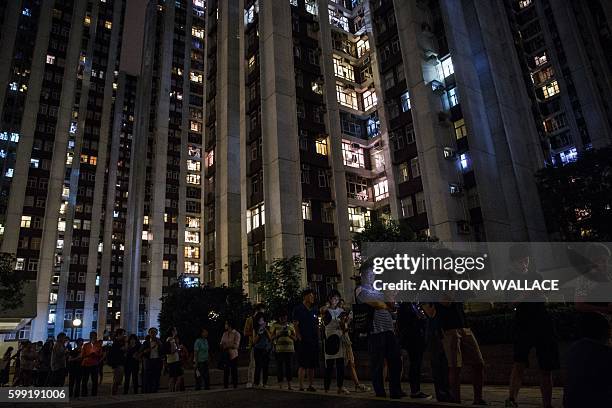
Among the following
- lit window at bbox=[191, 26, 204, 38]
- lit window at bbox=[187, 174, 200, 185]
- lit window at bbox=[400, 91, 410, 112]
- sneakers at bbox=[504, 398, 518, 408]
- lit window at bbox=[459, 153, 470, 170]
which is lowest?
sneakers at bbox=[504, 398, 518, 408]

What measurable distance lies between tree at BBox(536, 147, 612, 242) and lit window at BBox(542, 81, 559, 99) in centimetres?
3254

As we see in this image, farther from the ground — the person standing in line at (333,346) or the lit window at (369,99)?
the lit window at (369,99)

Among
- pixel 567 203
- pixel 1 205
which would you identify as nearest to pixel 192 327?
pixel 567 203

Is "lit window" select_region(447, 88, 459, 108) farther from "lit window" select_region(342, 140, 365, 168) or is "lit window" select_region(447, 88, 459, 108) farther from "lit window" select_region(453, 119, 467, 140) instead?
"lit window" select_region(342, 140, 365, 168)

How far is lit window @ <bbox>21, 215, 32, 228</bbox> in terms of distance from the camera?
66.3 meters

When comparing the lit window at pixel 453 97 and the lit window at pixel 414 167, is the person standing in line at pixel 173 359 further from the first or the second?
the lit window at pixel 453 97

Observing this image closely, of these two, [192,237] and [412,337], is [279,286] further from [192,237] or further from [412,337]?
[192,237]

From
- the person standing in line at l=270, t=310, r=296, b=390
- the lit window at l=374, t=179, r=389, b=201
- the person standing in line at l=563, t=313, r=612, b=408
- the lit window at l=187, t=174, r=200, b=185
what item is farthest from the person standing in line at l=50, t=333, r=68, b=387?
the lit window at l=187, t=174, r=200, b=185

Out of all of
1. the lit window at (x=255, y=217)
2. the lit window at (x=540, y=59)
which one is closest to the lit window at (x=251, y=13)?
the lit window at (x=255, y=217)

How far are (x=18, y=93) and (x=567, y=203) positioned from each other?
76078mm

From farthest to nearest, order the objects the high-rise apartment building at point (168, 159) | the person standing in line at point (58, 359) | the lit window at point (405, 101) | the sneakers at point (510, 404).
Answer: the high-rise apartment building at point (168, 159) → the lit window at point (405, 101) → the person standing in line at point (58, 359) → the sneakers at point (510, 404)

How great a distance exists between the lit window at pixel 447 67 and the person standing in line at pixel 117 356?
37.1 metres

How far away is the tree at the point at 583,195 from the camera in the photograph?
105 ft

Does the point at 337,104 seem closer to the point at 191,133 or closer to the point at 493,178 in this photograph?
the point at 493,178
